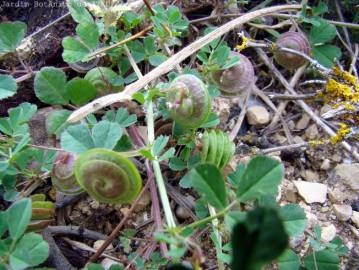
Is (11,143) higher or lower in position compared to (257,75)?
higher

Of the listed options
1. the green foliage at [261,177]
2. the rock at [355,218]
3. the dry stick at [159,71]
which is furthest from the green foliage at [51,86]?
the rock at [355,218]

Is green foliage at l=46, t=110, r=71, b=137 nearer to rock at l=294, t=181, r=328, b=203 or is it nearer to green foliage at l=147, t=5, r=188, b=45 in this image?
green foliage at l=147, t=5, r=188, b=45

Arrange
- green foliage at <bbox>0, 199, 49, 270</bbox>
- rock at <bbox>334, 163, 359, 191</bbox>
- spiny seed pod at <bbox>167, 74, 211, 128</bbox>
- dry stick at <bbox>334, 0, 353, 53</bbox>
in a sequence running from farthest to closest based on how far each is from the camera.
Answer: dry stick at <bbox>334, 0, 353, 53</bbox>, rock at <bbox>334, 163, 359, 191</bbox>, spiny seed pod at <bbox>167, 74, 211, 128</bbox>, green foliage at <bbox>0, 199, 49, 270</bbox>

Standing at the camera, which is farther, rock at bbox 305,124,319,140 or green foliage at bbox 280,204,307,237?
rock at bbox 305,124,319,140

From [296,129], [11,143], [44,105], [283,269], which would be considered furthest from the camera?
[296,129]

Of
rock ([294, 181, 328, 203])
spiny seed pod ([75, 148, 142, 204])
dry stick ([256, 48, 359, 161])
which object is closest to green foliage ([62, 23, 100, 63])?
spiny seed pod ([75, 148, 142, 204])

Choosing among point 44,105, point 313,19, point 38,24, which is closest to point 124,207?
point 44,105

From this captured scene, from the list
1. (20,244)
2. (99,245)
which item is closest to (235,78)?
(99,245)

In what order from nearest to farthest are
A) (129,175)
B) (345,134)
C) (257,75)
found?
(129,175) < (345,134) < (257,75)

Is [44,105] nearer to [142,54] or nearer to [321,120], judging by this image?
[142,54]
